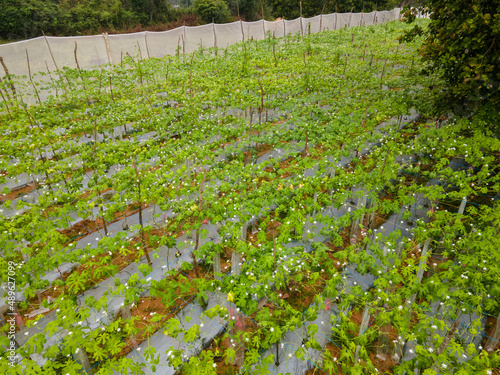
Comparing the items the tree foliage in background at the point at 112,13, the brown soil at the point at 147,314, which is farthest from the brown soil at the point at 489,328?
the tree foliage in background at the point at 112,13

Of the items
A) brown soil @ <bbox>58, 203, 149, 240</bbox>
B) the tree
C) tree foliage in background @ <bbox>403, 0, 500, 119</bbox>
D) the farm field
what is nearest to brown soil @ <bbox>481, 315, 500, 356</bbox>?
the farm field

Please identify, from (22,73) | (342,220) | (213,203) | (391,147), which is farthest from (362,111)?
(22,73)

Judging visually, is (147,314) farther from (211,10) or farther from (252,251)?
(211,10)

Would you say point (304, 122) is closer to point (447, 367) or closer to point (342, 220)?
point (342, 220)

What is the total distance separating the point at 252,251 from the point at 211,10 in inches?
1422

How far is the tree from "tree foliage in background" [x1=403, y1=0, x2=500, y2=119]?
31962 millimetres

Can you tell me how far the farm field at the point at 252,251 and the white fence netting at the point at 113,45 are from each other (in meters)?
2.35

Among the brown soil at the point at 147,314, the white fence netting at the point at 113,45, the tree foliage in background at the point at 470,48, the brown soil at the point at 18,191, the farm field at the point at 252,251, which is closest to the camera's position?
the farm field at the point at 252,251

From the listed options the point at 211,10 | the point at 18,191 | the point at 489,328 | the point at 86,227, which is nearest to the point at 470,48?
the point at 489,328

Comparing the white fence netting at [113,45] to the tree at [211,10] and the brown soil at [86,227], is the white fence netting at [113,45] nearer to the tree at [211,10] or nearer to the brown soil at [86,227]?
the brown soil at [86,227]

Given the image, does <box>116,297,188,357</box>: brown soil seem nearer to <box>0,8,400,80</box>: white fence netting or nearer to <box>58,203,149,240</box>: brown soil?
<box>58,203,149,240</box>: brown soil

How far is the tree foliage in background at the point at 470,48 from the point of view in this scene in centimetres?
532

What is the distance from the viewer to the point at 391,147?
233 inches

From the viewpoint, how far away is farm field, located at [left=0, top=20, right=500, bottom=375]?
3.11m
